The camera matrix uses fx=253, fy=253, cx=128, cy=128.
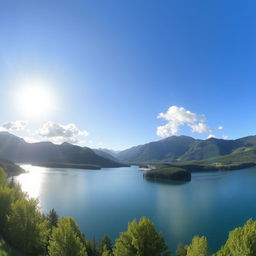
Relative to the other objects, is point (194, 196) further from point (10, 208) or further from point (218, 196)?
point (10, 208)

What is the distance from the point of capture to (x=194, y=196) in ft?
421

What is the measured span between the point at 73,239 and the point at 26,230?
11.7 metres

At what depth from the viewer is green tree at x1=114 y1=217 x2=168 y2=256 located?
123 feet

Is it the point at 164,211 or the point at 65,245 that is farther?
the point at 164,211

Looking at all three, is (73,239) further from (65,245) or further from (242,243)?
(242,243)

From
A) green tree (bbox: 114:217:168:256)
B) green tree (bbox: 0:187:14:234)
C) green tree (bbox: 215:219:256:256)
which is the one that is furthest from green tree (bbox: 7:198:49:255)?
green tree (bbox: 215:219:256:256)

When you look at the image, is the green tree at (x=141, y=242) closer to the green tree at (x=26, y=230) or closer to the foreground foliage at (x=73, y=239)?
the foreground foliage at (x=73, y=239)

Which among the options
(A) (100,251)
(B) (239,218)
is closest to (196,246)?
(A) (100,251)

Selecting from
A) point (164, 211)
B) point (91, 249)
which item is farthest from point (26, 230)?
point (164, 211)

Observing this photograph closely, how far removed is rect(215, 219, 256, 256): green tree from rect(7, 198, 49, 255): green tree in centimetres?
2974

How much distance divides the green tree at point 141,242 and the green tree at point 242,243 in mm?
9171

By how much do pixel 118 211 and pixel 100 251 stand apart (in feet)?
162

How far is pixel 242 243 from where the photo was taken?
32.6m

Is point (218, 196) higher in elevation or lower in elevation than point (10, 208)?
lower
